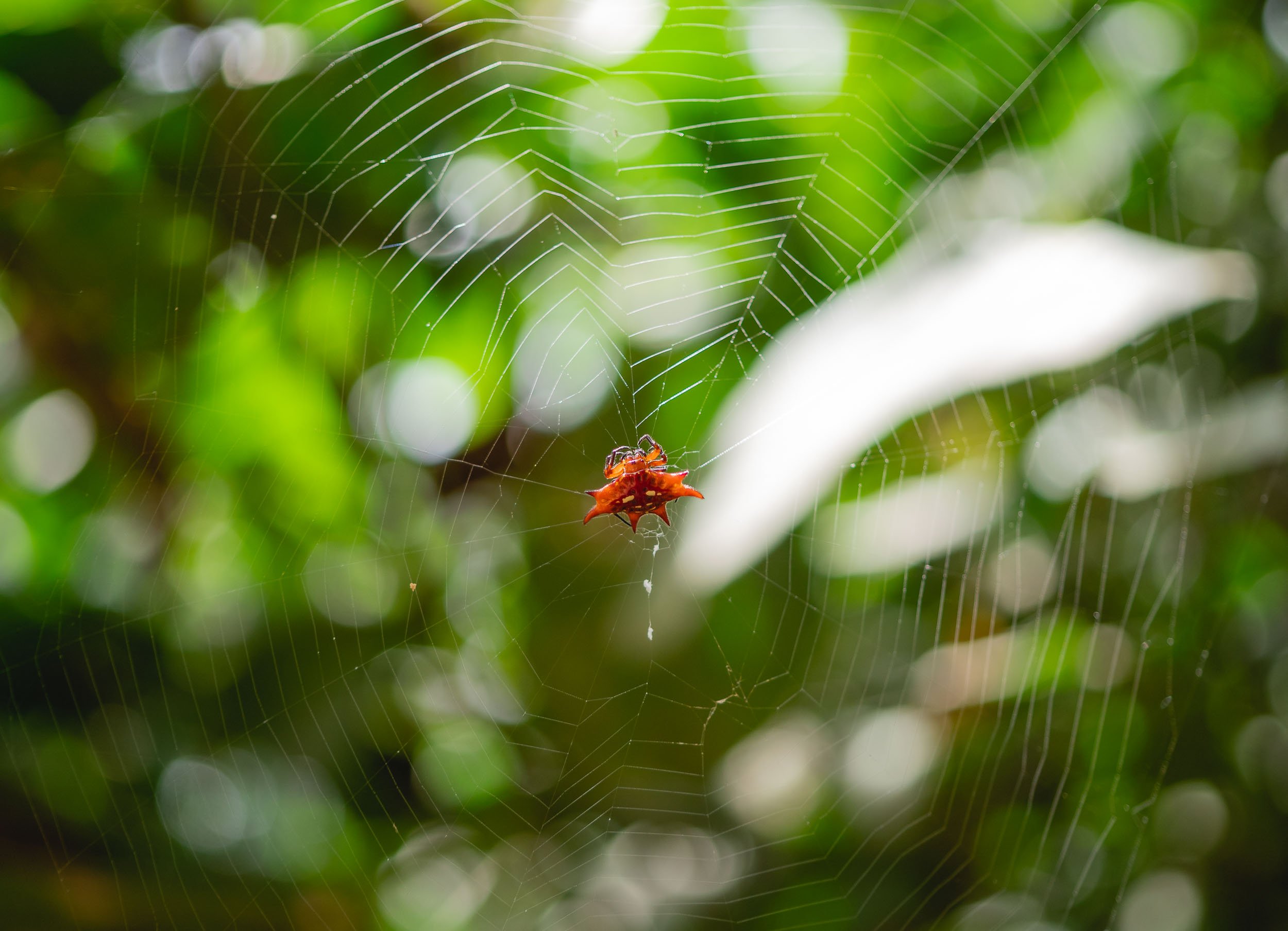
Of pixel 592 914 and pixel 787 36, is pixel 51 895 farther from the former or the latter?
pixel 787 36

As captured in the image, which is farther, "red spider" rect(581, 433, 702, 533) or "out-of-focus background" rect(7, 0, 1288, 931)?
"red spider" rect(581, 433, 702, 533)

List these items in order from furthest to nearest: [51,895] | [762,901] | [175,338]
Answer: [762,901] < [175,338] < [51,895]

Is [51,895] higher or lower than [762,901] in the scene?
→ higher

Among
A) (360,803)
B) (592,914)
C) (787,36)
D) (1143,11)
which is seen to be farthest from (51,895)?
(1143,11)

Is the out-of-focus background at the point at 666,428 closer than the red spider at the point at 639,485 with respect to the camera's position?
Yes
